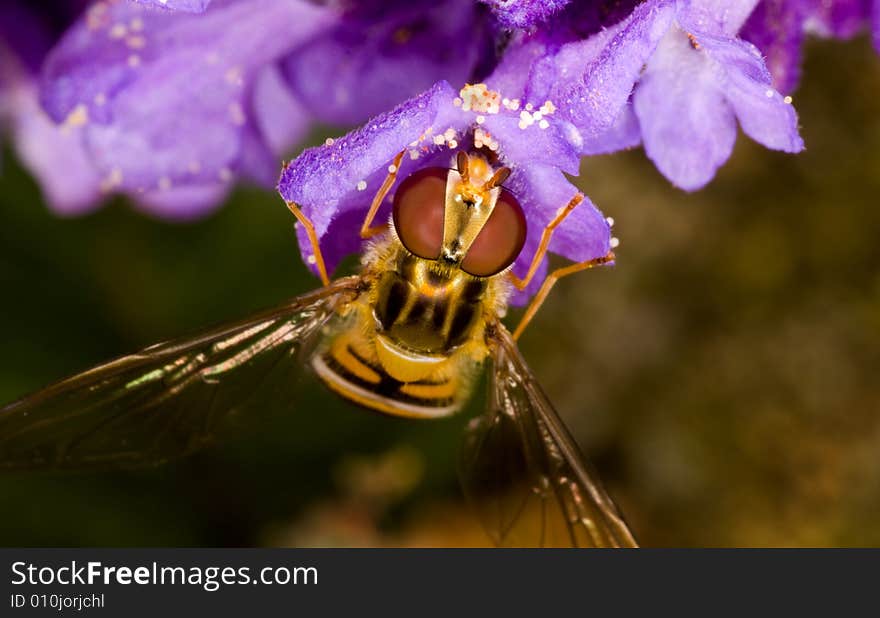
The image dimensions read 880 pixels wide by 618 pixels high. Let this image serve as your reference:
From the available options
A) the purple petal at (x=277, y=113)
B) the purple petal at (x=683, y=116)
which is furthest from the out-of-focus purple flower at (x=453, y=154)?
the purple petal at (x=277, y=113)

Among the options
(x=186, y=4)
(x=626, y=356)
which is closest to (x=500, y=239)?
(x=186, y=4)

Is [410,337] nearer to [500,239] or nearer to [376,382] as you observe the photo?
[376,382]

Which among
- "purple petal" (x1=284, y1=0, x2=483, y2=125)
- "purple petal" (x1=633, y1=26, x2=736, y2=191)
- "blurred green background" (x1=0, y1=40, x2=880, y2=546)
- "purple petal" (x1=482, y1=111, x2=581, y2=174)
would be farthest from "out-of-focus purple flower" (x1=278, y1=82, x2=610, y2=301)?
"blurred green background" (x1=0, y1=40, x2=880, y2=546)

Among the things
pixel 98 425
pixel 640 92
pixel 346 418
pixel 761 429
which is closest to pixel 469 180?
pixel 640 92

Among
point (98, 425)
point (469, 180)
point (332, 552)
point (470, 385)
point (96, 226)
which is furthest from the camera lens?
point (96, 226)

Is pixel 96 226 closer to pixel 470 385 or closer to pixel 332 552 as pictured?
pixel 332 552

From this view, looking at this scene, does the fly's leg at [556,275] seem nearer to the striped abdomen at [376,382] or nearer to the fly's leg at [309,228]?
the striped abdomen at [376,382]
